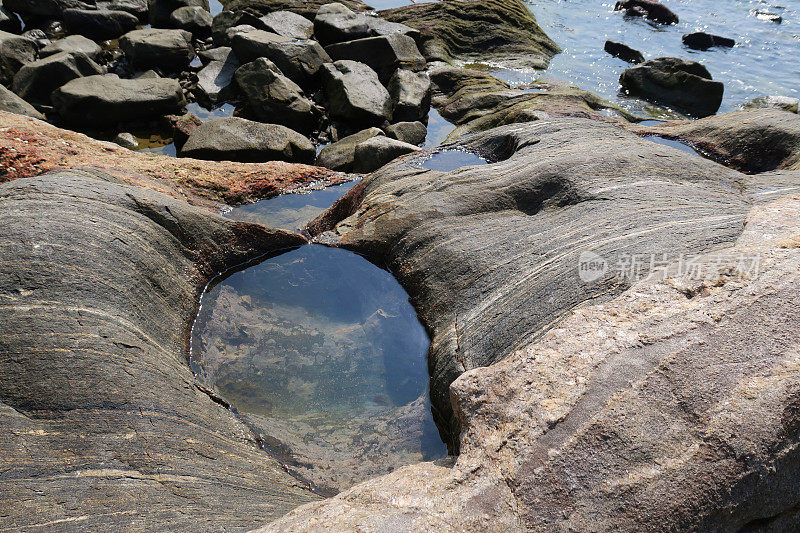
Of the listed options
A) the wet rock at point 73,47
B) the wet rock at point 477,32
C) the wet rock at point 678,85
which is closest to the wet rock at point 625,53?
the wet rock at point 477,32

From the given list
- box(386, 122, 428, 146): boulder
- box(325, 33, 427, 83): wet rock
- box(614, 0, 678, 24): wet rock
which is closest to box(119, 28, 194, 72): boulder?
box(325, 33, 427, 83): wet rock

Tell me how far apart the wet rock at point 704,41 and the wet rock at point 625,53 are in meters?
3.06

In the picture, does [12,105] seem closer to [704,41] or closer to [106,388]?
[106,388]

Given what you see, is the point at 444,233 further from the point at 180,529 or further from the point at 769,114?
the point at 769,114

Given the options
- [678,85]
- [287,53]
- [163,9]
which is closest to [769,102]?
[678,85]

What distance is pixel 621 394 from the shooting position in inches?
101

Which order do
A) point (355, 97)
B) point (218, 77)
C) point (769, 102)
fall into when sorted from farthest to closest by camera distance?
point (769, 102) → point (218, 77) → point (355, 97)

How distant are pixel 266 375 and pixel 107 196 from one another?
2087mm

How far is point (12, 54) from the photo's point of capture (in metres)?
9.87

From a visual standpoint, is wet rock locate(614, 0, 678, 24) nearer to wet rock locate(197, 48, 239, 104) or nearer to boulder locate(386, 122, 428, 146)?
boulder locate(386, 122, 428, 146)

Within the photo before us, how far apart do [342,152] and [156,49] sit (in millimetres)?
5623

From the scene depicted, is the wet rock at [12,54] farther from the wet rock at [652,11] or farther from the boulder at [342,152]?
the wet rock at [652,11]

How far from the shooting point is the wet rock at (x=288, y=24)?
466 inches

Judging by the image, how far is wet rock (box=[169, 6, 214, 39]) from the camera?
41.2ft
